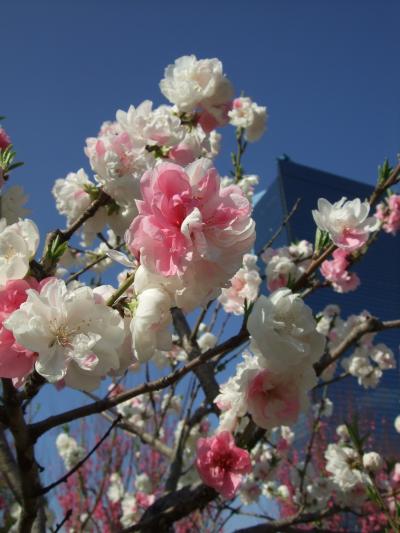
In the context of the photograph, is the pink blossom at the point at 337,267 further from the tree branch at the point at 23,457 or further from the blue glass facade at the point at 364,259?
the blue glass facade at the point at 364,259

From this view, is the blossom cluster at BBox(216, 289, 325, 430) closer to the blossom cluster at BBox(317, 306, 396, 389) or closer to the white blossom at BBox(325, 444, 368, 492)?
the white blossom at BBox(325, 444, 368, 492)

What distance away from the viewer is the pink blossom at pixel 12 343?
825 mm

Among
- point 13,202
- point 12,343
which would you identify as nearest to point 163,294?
point 12,343

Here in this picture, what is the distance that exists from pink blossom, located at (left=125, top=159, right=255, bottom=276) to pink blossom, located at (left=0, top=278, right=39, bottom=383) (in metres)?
0.20

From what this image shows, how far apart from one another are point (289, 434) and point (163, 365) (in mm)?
1591

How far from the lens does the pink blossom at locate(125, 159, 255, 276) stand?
796 mm

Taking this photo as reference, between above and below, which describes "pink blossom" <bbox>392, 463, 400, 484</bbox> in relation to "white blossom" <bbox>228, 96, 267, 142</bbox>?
below

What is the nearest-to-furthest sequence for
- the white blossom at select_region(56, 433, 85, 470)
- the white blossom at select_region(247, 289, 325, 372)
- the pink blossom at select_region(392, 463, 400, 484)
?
the white blossom at select_region(247, 289, 325, 372) < the pink blossom at select_region(392, 463, 400, 484) < the white blossom at select_region(56, 433, 85, 470)

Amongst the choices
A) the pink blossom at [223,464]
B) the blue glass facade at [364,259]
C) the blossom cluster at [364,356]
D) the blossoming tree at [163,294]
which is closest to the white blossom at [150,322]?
the blossoming tree at [163,294]

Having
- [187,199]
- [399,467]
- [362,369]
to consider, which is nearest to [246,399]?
[187,199]

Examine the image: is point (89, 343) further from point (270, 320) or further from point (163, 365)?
point (163, 365)

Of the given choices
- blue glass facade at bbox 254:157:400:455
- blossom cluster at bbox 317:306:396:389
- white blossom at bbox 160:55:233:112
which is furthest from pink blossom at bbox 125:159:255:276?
blue glass facade at bbox 254:157:400:455

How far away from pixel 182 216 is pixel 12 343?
0.34 metres

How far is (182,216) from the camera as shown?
81 centimetres
